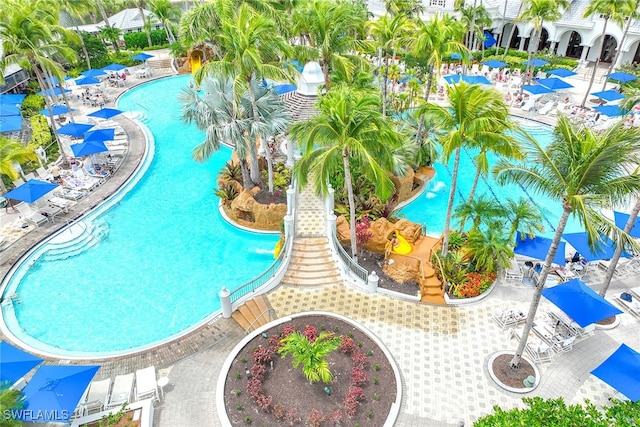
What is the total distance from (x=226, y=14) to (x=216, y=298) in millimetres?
14409

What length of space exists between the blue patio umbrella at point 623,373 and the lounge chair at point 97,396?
17206 millimetres

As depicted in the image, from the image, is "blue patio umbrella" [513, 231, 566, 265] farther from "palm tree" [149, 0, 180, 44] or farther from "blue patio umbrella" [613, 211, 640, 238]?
"palm tree" [149, 0, 180, 44]

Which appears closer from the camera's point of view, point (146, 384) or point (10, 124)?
point (146, 384)

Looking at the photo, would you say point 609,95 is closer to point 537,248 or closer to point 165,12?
point 537,248

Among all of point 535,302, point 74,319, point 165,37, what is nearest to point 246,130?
point 74,319

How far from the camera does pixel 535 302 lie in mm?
14109

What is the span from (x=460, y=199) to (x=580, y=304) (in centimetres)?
1274

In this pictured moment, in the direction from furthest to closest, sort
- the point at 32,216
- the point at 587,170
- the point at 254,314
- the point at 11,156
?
1. the point at 32,216
2. the point at 11,156
3. the point at 254,314
4. the point at 587,170

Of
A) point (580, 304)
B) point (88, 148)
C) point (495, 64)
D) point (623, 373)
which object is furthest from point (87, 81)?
point (623, 373)

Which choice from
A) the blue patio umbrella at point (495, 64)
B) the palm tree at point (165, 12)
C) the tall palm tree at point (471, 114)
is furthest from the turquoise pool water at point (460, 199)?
the palm tree at point (165, 12)

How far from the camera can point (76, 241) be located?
23281 millimetres

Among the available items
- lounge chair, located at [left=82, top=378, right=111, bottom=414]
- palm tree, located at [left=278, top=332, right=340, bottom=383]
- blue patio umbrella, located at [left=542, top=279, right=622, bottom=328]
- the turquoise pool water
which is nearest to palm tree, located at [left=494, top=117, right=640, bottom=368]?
blue patio umbrella, located at [left=542, top=279, right=622, bottom=328]

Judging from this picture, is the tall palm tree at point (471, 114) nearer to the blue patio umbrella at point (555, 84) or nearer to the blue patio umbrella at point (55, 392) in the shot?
the blue patio umbrella at point (55, 392)

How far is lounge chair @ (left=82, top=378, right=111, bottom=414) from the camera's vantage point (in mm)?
14125
